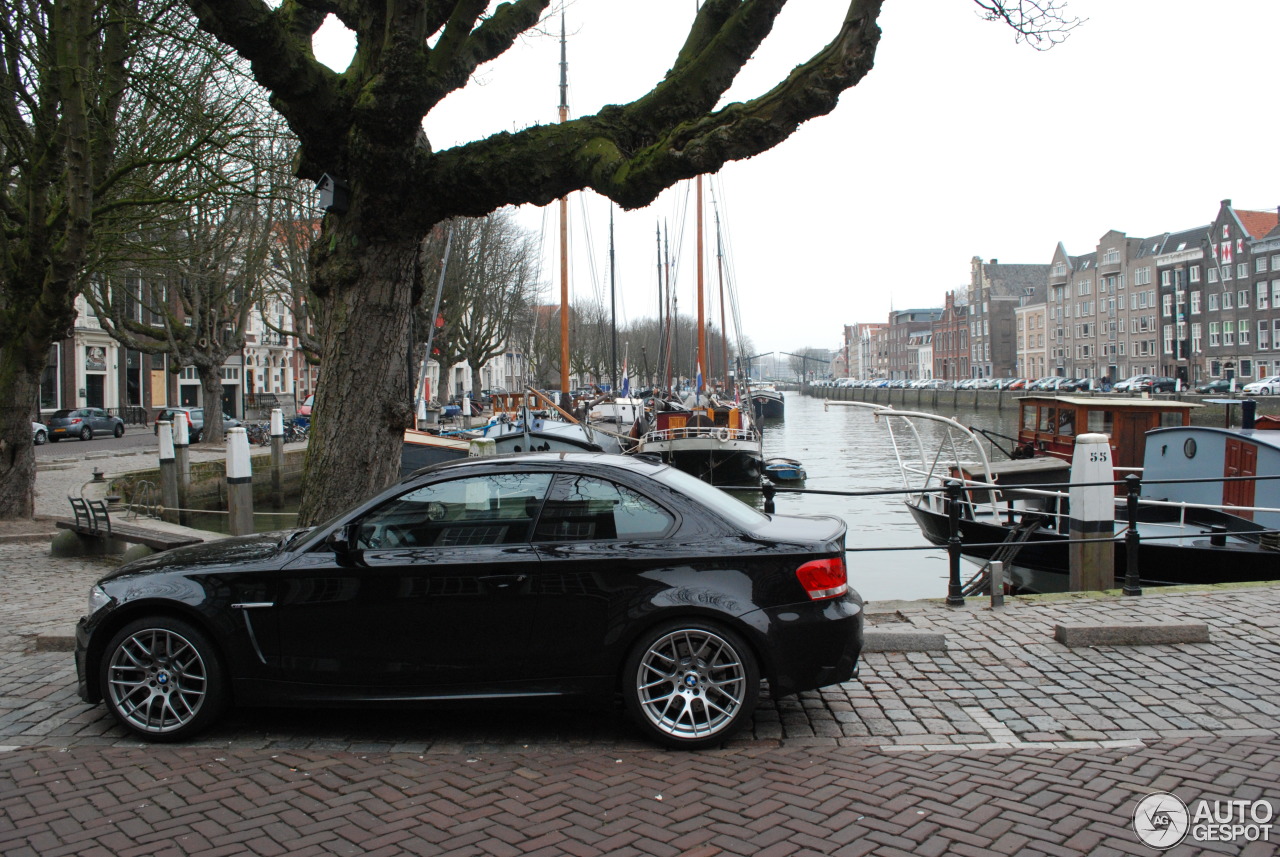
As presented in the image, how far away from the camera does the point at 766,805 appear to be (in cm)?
436

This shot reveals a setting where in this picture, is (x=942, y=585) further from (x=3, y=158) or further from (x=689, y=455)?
(x=3, y=158)

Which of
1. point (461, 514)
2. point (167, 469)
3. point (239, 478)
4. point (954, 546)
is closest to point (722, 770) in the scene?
point (461, 514)

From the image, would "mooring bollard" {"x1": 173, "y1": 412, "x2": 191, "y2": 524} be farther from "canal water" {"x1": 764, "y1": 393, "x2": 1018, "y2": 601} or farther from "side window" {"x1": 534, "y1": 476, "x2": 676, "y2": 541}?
"side window" {"x1": 534, "y1": 476, "x2": 676, "y2": 541}

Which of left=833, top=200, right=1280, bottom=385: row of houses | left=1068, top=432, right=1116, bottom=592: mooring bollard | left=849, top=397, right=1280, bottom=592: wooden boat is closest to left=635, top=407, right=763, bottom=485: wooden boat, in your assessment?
left=849, top=397, right=1280, bottom=592: wooden boat

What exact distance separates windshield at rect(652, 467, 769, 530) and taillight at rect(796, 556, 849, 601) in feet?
→ 1.34

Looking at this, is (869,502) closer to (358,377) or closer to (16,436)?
(16,436)

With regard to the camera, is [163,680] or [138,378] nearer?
A: [163,680]

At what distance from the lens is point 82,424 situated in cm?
4109

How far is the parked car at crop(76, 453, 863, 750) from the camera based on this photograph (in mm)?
5117

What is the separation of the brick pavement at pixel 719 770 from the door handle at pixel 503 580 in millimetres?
880

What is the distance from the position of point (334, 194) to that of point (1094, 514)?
299 inches

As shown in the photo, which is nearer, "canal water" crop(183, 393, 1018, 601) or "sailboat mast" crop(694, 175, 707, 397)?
"canal water" crop(183, 393, 1018, 601)

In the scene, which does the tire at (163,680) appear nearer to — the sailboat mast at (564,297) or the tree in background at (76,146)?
the tree in background at (76,146)

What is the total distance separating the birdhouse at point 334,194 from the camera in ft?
25.4
